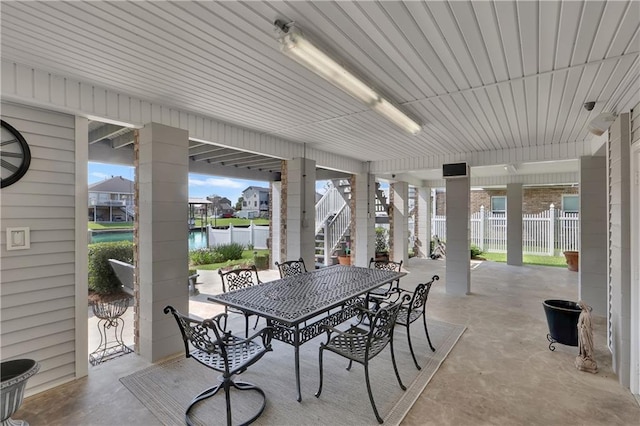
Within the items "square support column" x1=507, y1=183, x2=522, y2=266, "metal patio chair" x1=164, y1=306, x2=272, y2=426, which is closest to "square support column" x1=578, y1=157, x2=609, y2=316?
"square support column" x1=507, y1=183, x2=522, y2=266

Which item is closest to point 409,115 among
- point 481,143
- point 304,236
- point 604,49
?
point 604,49

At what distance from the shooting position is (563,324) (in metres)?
3.34

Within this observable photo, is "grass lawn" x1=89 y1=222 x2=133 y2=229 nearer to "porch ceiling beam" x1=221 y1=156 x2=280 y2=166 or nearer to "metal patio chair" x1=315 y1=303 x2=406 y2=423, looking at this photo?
"porch ceiling beam" x1=221 y1=156 x2=280 y2=166

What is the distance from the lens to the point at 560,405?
240 centimetres

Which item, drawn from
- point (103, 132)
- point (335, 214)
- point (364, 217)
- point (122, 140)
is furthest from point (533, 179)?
point (103, 132)

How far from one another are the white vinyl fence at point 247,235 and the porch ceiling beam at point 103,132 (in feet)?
20.2

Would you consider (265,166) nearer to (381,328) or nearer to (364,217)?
(364,217)

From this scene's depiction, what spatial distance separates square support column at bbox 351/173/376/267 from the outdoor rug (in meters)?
3.76

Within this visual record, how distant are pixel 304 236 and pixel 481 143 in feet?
11.3

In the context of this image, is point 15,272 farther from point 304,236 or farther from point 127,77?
point 304,236

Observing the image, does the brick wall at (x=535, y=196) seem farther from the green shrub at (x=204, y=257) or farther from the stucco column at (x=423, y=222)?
the green shrub at (x=204, y=257)

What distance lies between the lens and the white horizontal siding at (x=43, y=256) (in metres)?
2.45

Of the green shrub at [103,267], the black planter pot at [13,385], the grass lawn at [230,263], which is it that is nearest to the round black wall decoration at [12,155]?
the black planter pot at [13,385]

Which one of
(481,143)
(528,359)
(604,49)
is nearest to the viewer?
(604,49)
